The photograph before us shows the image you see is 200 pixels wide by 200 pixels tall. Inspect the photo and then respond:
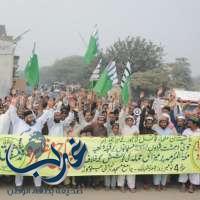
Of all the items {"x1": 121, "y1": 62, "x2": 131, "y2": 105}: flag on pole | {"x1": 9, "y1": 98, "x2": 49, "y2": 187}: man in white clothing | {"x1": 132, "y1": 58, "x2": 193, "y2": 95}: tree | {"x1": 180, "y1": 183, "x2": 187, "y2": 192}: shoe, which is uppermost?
{"x1": 132, "y1": 58, "x2": 193, "y2": 95}: tree

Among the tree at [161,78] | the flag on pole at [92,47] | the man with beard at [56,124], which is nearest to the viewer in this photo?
the man with beard at [56,124]

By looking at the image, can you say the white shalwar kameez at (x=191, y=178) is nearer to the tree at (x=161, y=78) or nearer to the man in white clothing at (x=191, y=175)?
the man in white clothing at (x=191, y=175)

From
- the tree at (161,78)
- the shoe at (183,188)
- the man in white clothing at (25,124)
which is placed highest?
the tree at (161,78)

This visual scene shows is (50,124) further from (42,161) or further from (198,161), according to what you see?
(198,161)

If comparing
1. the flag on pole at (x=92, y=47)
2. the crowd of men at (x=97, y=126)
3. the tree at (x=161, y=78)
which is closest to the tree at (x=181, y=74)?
the tree at (x=161, y=78)

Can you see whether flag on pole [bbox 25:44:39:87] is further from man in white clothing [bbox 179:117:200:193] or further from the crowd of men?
man in white clothing [bbox 179:117:200:193]

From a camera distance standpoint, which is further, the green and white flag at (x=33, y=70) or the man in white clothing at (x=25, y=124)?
the green and white flag at (x=33, y=70)

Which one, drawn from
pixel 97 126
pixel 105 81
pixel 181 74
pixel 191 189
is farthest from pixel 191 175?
pixel 181 74

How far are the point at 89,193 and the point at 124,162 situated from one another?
913 mm

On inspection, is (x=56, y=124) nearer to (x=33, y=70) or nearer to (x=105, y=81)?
(x=33, y=70)

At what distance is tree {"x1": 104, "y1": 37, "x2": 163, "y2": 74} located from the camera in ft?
199

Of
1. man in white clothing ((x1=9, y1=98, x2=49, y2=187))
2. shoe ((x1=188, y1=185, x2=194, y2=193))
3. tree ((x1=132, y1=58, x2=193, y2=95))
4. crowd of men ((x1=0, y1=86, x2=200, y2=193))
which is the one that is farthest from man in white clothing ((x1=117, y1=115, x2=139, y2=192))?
tree ((x1=132, y1=58, x2=193, y2=95))

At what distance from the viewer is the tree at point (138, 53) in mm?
60594

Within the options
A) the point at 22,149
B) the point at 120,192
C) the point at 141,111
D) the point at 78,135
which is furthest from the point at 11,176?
the point at 141,111
